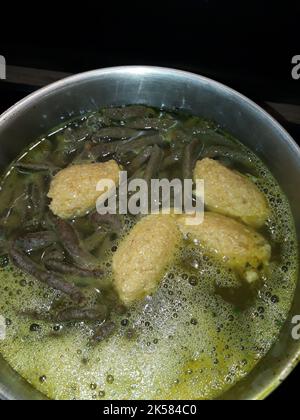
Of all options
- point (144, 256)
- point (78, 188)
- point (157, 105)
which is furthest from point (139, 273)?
point (157, 105)

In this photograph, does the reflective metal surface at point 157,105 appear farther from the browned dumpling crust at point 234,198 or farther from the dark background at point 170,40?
the dark background at point 170,40

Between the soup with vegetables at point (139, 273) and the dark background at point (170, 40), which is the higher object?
the dark background at point (170, 40)

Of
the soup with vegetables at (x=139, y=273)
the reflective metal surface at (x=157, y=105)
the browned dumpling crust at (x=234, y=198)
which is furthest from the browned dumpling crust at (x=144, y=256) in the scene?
the reflective metal surface at (x=157, y=105)

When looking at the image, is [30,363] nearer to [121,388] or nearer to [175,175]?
[121,388]

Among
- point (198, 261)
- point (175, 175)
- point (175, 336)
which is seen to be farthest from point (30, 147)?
point (175, 336)

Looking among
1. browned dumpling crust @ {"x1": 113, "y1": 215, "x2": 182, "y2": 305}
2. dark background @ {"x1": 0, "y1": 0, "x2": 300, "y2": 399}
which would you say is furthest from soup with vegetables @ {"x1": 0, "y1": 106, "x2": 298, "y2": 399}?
dark background @ {"x1": 0, "y1": 0, "x2": 300, "y2": 399}
